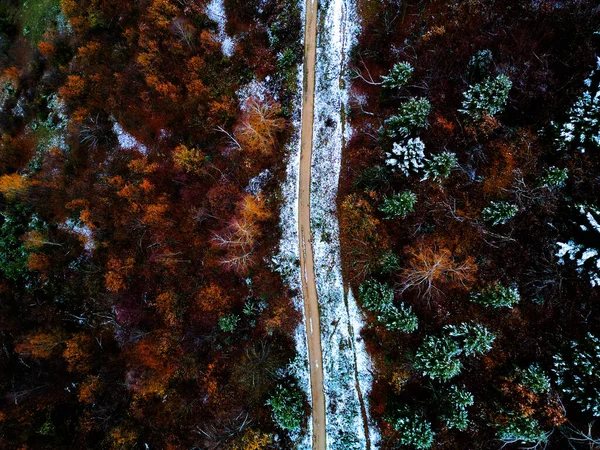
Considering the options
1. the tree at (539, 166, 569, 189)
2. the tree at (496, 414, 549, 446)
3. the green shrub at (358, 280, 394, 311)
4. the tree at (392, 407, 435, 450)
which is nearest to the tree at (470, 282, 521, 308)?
the green shrub at (358, 280, 394, 311)

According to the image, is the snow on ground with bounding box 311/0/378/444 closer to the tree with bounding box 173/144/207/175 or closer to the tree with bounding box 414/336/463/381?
the tree with bounding box 414/336/463/381

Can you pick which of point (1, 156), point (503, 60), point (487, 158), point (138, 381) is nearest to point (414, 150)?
point (487, 158)

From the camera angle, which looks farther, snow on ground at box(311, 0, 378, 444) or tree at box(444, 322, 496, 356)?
snow on ground at box(311, 0, 378, 444)

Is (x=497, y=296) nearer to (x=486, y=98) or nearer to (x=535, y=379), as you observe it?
(x=535, y=379)

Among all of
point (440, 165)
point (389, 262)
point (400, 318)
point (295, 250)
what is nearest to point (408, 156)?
point (440, 165)

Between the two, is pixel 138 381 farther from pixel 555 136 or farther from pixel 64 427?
pixel 555 136
